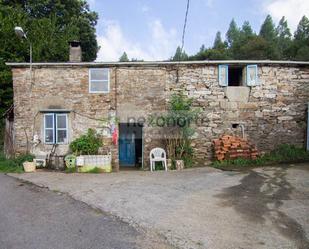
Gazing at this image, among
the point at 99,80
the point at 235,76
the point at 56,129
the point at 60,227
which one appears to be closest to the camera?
the point at 60,227

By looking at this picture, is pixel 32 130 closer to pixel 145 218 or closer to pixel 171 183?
pixel 171 183

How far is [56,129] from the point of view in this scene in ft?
41.7

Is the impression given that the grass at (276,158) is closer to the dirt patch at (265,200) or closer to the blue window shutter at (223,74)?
the dirt patch at (265,200)

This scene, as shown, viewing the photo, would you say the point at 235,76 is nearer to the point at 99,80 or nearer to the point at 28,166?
the point at 99,80

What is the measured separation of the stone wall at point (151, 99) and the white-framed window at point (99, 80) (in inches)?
7.3

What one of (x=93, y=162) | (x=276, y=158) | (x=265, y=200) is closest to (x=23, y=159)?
(x=93, y=162)

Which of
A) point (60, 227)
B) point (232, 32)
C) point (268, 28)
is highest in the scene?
point (232, 32)

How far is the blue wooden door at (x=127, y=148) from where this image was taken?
47.5 feet

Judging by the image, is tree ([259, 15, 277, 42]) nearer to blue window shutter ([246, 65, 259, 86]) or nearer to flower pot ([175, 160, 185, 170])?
blue window shutter ([246, 65, 259, 86])

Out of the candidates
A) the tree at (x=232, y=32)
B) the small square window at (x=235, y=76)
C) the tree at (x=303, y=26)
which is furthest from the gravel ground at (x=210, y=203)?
the tree at (x=232, y=32)

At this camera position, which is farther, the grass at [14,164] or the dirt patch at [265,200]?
the grass at [14,164]

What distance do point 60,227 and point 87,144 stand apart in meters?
6.89

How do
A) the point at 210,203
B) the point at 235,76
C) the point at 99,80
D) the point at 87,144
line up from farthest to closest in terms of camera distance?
the point at 235,76 → the point at 99,80 → the point at 87,144 → the point at 210,203

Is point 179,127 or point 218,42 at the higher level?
point 218,42
